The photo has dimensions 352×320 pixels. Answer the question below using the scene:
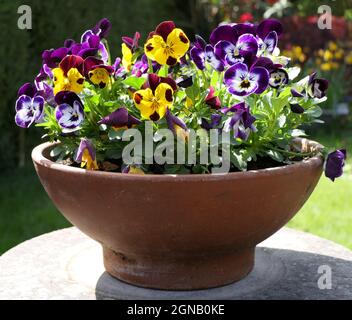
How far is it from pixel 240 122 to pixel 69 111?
0.45 metres

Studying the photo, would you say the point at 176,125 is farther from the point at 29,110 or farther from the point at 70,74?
the point at 29,110

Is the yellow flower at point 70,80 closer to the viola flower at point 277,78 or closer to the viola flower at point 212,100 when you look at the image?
the viola flower at point 212,100

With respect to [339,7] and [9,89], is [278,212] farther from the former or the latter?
[339,7]

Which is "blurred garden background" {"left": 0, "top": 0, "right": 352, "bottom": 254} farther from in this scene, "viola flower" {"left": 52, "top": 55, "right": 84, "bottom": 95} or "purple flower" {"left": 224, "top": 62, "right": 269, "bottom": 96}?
"purple flower" {"left": 224, "top": 62, "right": 269, "bottom": 96}

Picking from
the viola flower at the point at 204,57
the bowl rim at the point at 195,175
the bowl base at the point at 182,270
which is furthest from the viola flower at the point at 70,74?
the bowl base at the point at 182,270

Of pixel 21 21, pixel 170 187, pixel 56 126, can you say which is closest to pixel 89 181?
pixel 170 187

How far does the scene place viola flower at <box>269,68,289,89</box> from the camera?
1682 mm

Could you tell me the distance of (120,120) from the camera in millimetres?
1583

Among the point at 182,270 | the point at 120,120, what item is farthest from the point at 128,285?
the point at 120,120

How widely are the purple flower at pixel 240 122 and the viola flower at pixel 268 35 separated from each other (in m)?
0.28

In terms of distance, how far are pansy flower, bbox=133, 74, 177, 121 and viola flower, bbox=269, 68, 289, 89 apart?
0.29m

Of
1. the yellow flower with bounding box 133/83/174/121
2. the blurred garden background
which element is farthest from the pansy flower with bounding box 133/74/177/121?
the blurred garden background

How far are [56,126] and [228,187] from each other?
573 mm
